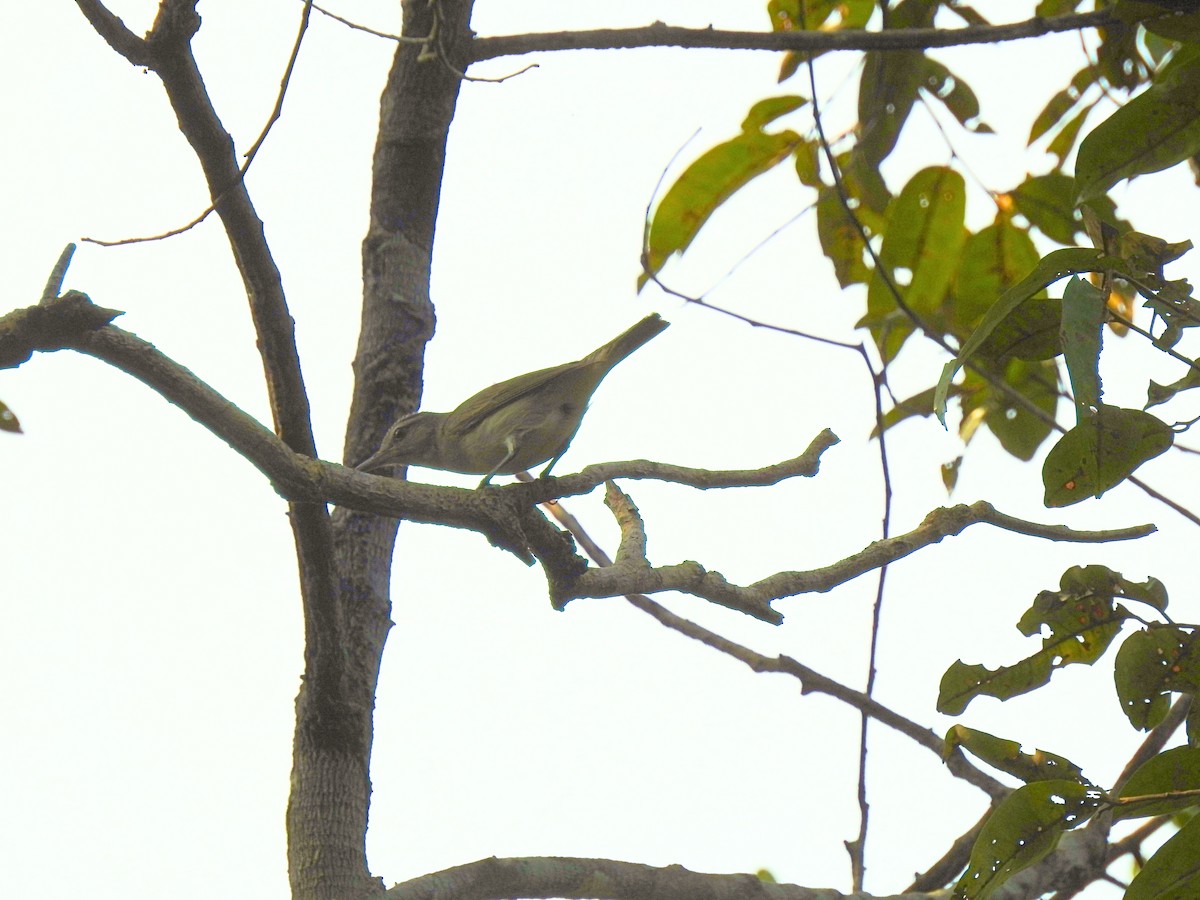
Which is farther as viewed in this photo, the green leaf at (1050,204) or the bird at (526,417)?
the bird at (526,417)

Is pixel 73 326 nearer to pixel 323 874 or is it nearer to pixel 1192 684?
pixel 323 874

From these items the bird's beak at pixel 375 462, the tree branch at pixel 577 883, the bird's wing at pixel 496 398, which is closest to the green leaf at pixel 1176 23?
the tree branch at pixel 577 883

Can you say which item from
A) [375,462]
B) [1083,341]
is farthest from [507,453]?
[1083,341]

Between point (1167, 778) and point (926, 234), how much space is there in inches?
85.1

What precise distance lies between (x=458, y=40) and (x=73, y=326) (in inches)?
66.5

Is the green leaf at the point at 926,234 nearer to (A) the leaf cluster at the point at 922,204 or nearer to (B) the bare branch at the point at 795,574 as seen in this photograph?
(A) the leaf cluster at the point at 922,204

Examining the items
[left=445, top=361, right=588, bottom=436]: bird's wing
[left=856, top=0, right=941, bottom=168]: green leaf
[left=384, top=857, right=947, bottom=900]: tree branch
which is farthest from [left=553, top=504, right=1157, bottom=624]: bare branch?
[left=445, top=361, right=588, bottom=436]: bird's wing

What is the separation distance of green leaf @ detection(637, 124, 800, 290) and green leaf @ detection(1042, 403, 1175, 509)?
5.62 ft

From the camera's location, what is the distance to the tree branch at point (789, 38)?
315 cm

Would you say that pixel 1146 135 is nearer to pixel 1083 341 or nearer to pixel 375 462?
pixel 1083 341

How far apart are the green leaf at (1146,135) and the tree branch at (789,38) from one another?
2.75 feet

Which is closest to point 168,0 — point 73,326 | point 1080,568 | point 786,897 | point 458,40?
point 73,326

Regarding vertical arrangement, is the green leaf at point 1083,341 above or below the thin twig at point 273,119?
below

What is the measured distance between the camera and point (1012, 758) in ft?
8.76
